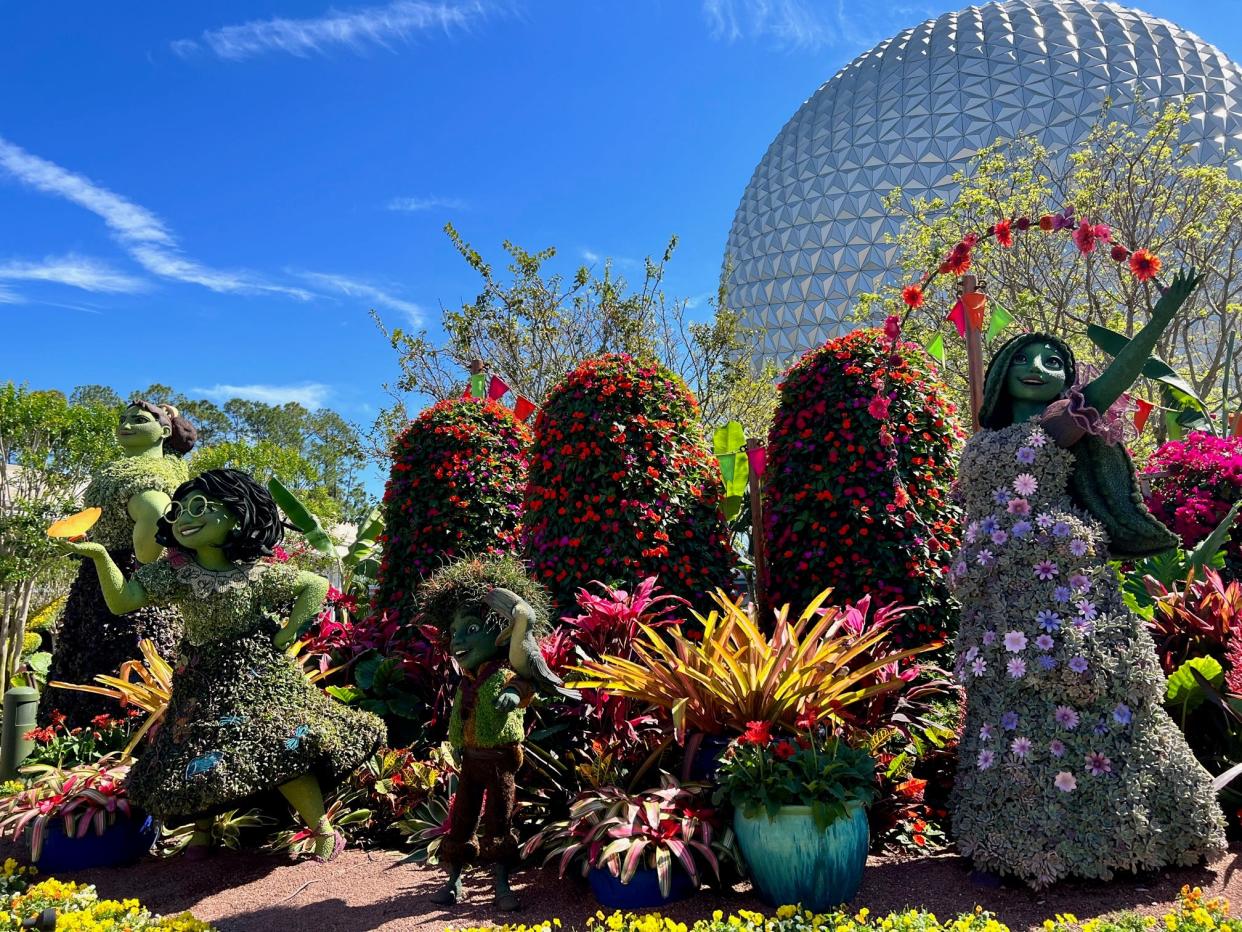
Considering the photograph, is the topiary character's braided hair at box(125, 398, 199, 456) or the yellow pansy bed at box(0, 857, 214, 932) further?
the topiary character's braided hair at box(125, 398, 199, 456)

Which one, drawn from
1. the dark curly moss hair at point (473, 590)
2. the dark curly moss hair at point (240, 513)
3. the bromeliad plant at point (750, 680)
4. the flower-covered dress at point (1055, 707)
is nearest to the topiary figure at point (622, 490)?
the bromeliad plant at point (750, 680)

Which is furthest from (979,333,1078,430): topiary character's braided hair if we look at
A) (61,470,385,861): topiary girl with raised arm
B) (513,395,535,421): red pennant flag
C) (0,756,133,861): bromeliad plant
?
(0,756,133,861): bromeliad plant

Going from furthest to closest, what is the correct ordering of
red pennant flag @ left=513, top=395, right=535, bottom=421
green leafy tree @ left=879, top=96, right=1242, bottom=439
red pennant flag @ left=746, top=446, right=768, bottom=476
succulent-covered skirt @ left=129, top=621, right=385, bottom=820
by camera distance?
green leafy tree @ left=879, top=96, right=1242, bottom=439, red pennant flag @ left=513, top=395, right=535, bottom=421, red pennant flag @ left=746, top=446, right=768, bottom=476, succulent-covered skirt @ left=129, top=621, right=385, bottom=820

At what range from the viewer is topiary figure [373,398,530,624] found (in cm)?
677

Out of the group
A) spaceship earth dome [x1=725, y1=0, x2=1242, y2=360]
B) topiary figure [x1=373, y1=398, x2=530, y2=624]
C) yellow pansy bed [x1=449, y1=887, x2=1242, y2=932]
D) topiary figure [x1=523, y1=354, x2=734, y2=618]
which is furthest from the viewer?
spaceship earth dome [x1=725, y1=0, x2=1242, y2=360]

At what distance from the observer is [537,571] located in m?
6.09

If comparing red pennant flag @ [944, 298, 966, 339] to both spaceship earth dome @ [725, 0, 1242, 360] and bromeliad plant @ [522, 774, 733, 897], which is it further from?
spaceship earth dome @ [725, 0, 1242, 360]

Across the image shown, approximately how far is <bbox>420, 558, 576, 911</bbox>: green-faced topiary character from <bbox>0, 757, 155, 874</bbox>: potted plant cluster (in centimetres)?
212

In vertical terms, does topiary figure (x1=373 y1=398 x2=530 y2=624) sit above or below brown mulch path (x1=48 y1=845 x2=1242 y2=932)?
above

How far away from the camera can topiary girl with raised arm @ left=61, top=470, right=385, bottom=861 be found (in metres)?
4.32

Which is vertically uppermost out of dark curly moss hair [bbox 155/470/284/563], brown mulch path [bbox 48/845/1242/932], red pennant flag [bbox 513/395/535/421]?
red pennant flag [bbox 513/395/535/421]

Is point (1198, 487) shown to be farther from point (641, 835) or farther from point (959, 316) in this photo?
point (641, 835)

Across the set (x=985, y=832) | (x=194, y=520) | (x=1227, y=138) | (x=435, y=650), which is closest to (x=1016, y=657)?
(x=985, y=832)

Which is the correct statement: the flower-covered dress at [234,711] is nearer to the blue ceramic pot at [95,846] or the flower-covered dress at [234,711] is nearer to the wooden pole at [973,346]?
the blue ceramic pot at [95,846]
